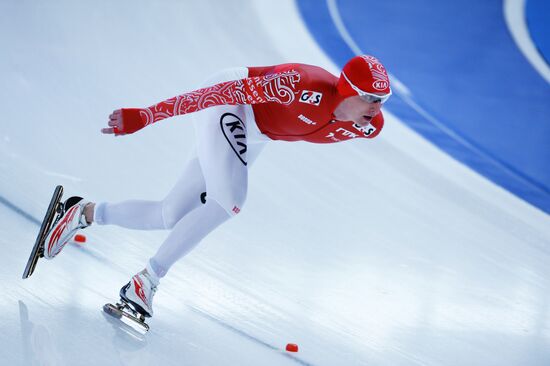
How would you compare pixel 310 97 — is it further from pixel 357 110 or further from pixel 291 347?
pixel 291 347

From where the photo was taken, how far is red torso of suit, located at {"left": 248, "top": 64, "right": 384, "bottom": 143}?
330 cm

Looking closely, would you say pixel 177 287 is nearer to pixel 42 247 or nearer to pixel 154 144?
pixel 42 247

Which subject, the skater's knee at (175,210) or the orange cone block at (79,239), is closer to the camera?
the skater's knee at (175,210)

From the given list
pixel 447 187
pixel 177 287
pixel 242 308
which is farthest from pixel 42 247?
pixel 447 187

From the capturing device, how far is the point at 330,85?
335 centimetres

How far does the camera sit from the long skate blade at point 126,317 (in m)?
3.17

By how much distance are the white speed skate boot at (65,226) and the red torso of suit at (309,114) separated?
2.76 ft

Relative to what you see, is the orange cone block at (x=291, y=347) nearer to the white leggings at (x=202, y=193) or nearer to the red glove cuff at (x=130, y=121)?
the white leggings at (x=202, y=193)

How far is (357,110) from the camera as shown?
325 centimetres

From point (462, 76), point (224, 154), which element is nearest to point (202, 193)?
point (224, 154)

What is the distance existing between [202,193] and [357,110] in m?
0.72

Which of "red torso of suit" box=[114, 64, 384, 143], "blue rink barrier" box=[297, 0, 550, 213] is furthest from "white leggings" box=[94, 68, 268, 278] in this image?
"blue rink barrier" box=[297, 0, 550, 213]

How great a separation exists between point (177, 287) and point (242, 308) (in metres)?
0.30

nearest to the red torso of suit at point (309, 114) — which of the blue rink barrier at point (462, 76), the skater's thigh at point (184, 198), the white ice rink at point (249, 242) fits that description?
the skater's thigh at point (184, 198)
